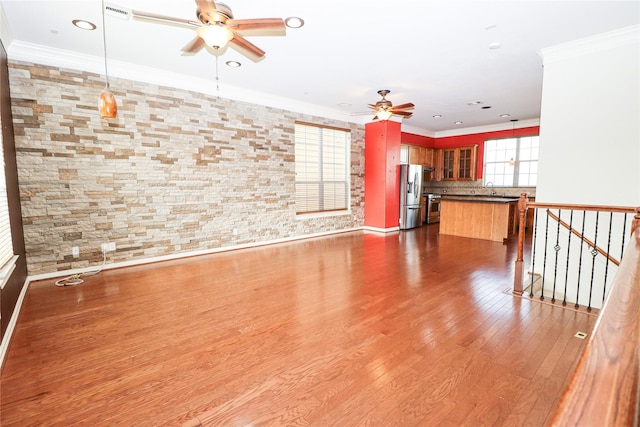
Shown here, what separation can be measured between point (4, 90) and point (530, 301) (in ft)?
19.9

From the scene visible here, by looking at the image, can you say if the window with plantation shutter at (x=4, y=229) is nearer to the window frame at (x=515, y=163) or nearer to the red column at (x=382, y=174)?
the red column at (x=382, y=174)

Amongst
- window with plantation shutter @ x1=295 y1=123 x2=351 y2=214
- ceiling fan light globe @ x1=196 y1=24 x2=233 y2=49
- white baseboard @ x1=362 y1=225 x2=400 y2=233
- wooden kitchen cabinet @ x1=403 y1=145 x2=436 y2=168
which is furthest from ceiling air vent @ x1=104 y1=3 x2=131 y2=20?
wooden kitchen cabinet @ x1=403 y1=145 x2=436 y2=168

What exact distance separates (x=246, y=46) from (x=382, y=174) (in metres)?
5.07

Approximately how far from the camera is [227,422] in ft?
5.50

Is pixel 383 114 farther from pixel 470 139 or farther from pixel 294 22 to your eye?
pixel 470 139

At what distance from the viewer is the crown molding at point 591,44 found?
329cm

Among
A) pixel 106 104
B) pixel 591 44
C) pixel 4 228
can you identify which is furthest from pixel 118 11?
pixel 591 44

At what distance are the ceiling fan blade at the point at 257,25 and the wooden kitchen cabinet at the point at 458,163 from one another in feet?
26.3

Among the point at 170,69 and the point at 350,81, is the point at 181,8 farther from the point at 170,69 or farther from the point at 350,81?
the point at 350,81

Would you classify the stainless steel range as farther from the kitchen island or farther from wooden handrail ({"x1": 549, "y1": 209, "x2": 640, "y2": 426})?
wooden handrail ({"x1": 549, "y1": 209, "x2": 640, "y2": 426})

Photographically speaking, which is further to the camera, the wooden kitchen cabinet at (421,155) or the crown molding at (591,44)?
the wooden kitchen cabinet at (421,155)


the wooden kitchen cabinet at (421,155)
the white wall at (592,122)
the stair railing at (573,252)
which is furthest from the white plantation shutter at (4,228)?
the wooden kitchen cabinet at (421,155)

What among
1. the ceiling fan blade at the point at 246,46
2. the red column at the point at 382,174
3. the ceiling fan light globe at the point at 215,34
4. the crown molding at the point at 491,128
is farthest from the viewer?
the crown molding at the point at 491,128

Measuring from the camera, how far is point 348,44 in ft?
12.1
